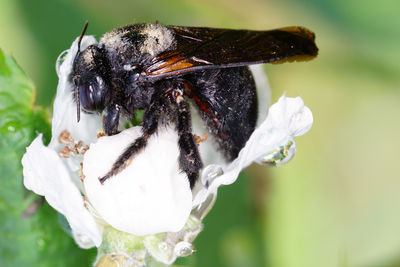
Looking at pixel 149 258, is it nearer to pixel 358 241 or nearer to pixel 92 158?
pixel 92 158

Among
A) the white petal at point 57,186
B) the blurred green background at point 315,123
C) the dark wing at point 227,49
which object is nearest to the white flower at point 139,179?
the white petal at point 57,186

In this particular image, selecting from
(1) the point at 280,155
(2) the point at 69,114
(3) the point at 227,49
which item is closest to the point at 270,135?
(1) the point at 280,155

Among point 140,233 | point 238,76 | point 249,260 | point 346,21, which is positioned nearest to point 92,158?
point 140,233

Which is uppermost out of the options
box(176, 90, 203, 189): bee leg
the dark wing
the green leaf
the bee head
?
the dark wing

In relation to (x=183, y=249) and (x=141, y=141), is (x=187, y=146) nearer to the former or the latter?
(x=141, y=141)

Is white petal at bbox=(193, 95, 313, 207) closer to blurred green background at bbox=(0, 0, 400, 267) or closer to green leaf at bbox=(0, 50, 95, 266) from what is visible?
Result: green leaf at bbox=(0, 50, 95, 266)

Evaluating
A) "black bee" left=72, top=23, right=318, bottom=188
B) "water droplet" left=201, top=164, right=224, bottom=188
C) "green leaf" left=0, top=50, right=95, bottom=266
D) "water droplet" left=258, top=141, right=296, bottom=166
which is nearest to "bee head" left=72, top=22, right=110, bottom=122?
"black bee" left=72, top=23, right=318, bottom=188
